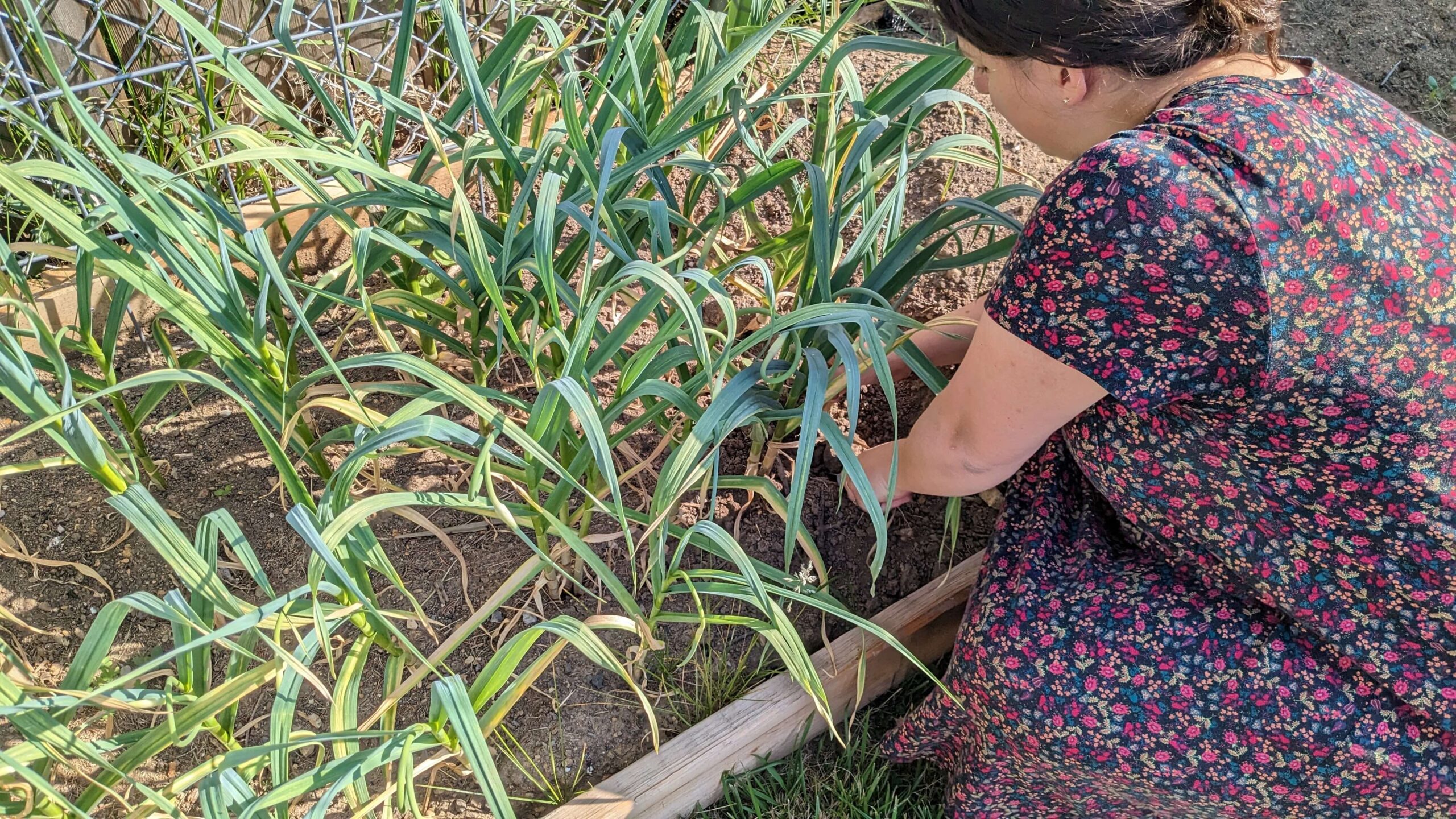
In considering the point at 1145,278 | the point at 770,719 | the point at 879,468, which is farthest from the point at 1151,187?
the point at 770,719

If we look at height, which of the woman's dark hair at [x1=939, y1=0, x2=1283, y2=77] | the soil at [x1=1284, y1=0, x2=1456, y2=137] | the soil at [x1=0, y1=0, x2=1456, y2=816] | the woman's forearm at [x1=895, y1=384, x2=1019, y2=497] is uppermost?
the woman's dark hair at [x1=939, y1=0, x2=1283, y2=77]

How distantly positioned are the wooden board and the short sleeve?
44 cm

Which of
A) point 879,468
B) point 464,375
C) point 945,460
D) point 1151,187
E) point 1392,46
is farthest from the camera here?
point 1392,46

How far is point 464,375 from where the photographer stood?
1.46 metres

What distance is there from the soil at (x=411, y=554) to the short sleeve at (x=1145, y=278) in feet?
1.72

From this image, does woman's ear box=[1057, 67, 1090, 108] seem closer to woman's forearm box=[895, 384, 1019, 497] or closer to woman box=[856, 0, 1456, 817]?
woman box=[856, 0, 1456, 817]

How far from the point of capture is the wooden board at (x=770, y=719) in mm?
1179

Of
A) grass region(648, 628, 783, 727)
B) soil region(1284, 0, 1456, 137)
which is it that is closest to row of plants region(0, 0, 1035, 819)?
grass region(648, 628, 783, 727)

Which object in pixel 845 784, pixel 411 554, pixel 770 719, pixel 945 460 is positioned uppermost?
pixel 945 460

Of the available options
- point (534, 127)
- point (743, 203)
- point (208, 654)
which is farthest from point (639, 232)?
point (208, 654)

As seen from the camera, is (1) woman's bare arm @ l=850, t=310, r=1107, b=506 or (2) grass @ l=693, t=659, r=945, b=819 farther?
(2) grass @ l=693, t=659, r=945, b=819

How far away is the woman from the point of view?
835 mm

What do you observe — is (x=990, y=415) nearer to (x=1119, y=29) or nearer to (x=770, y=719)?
(x=1119, y=29)

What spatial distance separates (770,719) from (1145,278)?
2.36ft
